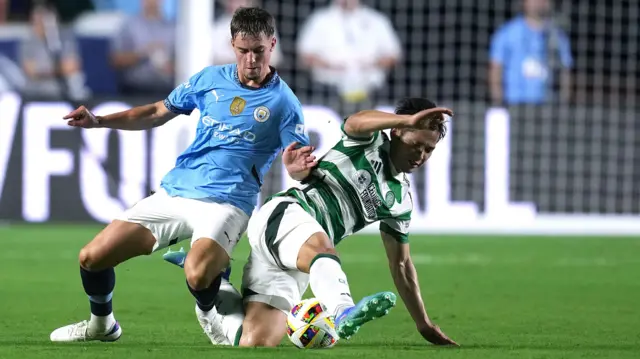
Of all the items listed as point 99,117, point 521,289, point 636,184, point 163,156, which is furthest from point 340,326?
point 636,184

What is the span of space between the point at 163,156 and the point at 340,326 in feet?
26.1

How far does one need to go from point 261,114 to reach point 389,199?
736mm

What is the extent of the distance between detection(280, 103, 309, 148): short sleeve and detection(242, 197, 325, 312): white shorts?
13.0 inches

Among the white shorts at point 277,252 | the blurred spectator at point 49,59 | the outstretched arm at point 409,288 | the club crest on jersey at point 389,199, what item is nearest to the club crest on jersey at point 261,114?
the white shorts at point 277,252

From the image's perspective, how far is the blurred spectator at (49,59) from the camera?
1614 cm

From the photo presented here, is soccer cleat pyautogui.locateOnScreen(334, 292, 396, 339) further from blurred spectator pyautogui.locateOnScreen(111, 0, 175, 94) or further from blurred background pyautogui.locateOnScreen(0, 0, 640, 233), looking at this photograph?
blurred spectator pyautogui.locateOnScreen(111, 0, 175, 94)

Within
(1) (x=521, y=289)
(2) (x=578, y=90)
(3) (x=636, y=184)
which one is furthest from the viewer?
(2) (x=578, y=90)

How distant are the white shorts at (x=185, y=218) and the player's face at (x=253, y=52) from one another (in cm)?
65

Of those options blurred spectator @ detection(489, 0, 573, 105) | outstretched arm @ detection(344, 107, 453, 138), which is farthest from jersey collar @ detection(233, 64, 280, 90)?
blurred spectator @ detection(489, 0, 573, 105)

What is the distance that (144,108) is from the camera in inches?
246

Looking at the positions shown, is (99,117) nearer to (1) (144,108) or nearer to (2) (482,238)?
(1) (144,108)

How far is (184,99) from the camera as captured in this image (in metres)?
6.25

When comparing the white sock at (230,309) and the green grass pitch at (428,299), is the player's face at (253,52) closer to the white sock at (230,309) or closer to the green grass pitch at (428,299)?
the white sock at (230,309)

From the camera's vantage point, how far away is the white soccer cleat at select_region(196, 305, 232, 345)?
19.5ft
